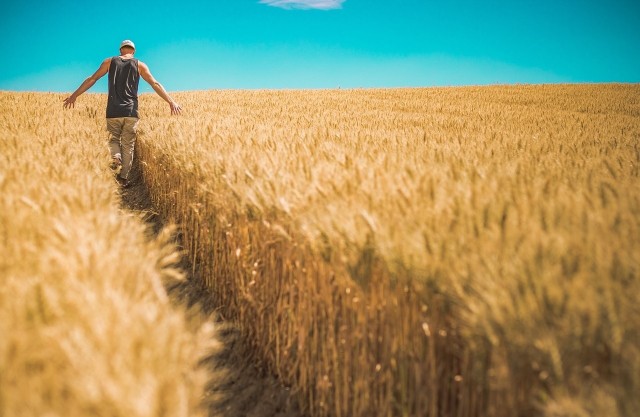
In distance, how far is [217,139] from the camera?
14.5ft

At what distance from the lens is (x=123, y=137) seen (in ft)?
22.1

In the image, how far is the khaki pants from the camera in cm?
658

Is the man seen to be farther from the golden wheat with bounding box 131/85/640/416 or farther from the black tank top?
the golden wheat with bounding box 131/85/640/416

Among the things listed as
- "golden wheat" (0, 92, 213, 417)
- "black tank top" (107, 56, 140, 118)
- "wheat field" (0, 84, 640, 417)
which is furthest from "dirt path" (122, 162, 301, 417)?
"black tank top" (107, 56, 140, 118)

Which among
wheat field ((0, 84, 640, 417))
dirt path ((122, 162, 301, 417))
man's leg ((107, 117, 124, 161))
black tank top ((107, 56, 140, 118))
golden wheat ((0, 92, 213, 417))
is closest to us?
golden wheat ((0, 92, 213, 417))

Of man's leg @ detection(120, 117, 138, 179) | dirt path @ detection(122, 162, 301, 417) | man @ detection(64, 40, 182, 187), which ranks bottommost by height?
dirt path @ detection(122, 162, 301, 417)

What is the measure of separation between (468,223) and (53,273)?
1.35 m

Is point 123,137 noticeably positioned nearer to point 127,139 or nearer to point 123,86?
point 127,139

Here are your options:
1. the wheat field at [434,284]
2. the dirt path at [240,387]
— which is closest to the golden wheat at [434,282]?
the wheat field at [434,284]

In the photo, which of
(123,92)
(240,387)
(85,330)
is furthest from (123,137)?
(85,330)

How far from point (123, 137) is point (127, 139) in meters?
0.06

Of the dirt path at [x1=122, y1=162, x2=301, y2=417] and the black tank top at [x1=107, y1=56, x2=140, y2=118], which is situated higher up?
the black tank top at [x1=107, y1=56, x2=140, y2=118]

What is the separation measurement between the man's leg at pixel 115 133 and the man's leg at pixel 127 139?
0.19 ft

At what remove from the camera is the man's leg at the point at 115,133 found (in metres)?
6.55
